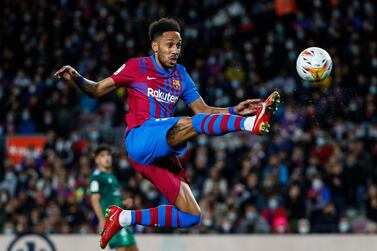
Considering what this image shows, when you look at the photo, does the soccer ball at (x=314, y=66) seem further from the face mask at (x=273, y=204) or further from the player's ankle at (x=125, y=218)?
the face mask at (x=273, y=204)

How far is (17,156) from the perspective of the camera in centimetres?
1579

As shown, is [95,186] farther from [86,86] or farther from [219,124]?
[219,124]

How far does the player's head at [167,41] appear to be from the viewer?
7582mm

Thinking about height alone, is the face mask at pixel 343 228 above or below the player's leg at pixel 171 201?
below

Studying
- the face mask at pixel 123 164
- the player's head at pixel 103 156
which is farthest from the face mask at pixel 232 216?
the player's head at pixel 103 156

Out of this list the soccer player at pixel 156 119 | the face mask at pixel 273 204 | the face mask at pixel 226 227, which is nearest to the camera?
the soccer player at pixel 156 119

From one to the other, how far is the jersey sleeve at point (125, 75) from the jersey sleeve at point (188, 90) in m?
0.55

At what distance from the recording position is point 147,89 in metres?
7.57

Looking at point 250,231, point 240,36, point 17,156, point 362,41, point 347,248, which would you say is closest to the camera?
point 347,248

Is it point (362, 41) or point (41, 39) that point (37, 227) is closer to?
point (41, 39)

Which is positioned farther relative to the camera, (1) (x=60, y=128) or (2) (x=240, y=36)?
(2) (x=240, y=36)

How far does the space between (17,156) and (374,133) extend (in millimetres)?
6816

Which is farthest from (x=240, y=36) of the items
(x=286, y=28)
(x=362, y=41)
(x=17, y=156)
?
(x=17, y=156)

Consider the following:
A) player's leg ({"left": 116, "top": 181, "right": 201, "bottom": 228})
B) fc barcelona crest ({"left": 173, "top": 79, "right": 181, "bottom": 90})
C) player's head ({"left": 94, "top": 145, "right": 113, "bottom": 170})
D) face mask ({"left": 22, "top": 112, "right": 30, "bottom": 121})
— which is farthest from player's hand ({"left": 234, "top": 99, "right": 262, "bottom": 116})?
face mask ({"left": 22, "top": 112, "right": 30, "bottom": 121})
